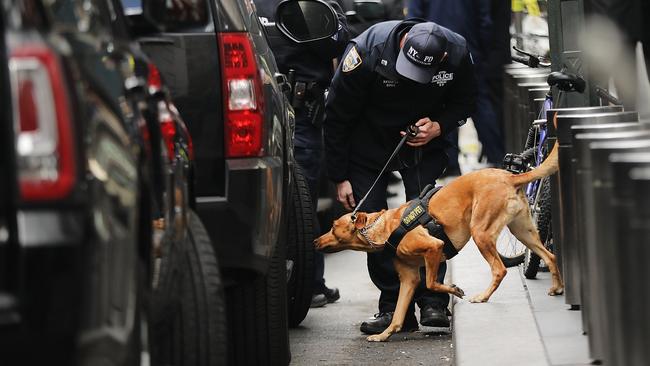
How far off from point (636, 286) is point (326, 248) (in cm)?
383

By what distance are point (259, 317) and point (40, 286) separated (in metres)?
3.57

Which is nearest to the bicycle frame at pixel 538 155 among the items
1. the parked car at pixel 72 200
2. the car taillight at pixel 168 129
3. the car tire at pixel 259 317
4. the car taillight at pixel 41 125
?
the car tire at pixel 259 317

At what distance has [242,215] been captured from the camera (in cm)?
607

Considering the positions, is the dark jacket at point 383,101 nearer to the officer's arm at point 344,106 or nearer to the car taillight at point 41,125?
the officer's arm at point 344,106

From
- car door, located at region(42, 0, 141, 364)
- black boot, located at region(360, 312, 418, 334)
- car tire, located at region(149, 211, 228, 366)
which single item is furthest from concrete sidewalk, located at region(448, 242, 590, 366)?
car door, located at region(42, 0, 141, 364)

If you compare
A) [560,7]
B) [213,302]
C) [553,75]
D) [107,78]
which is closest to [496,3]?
[560,7]

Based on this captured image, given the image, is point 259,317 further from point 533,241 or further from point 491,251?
point 533,241

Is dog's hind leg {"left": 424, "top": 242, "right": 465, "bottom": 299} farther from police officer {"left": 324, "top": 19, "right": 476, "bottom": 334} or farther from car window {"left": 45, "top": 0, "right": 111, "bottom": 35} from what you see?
car window {"left": 45, "top": 0, "right": 111, "bottom": 35}

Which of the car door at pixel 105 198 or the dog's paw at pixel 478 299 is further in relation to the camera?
the dog's paw at pixel 478 299

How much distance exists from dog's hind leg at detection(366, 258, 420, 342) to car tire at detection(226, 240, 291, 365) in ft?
4.48

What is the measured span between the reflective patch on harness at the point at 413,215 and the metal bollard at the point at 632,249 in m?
3.21

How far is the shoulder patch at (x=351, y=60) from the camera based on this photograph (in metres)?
8.38

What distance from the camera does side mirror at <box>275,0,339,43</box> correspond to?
815cm

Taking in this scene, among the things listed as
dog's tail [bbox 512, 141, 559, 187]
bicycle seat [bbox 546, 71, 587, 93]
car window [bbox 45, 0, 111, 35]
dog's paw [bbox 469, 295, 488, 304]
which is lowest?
dog's paw [bbox 469, 295, 488, 304]
